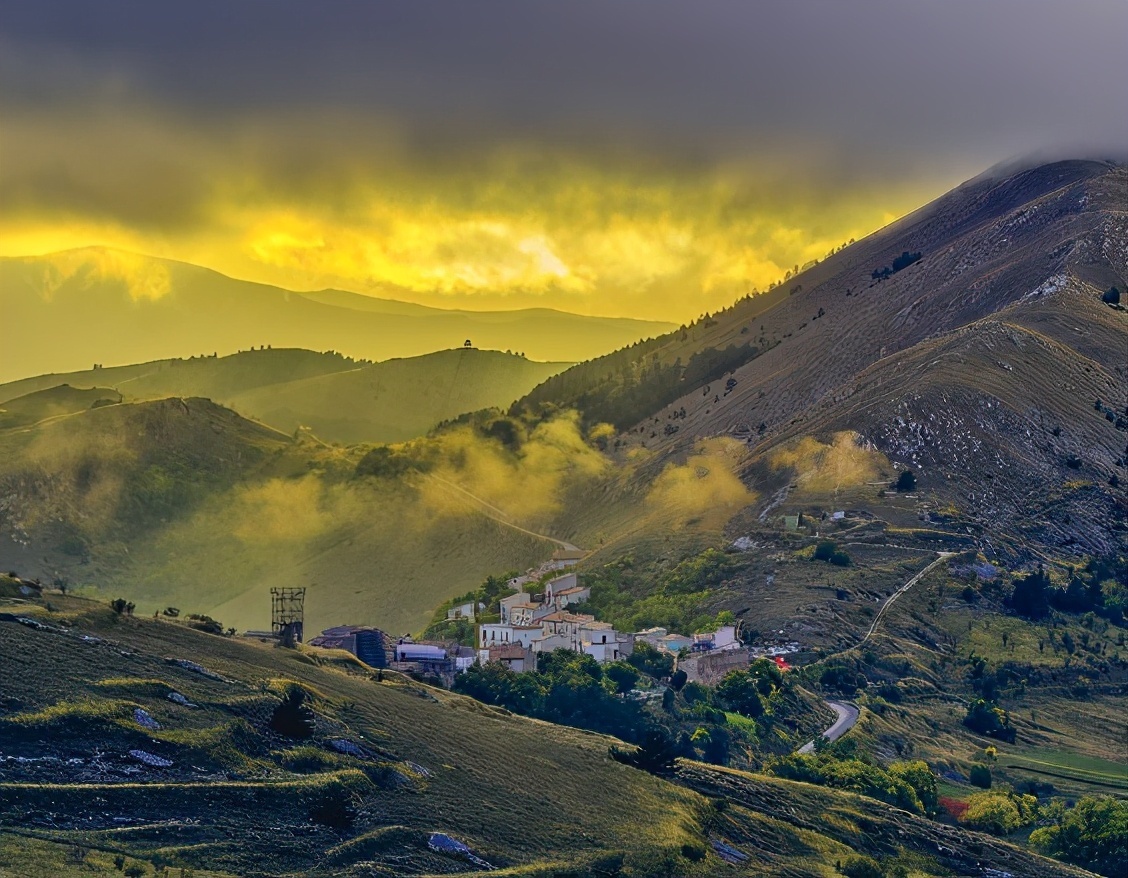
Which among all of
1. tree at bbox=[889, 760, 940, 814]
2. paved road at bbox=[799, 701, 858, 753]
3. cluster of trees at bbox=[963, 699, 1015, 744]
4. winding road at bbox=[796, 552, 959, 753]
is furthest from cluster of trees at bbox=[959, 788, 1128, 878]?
cluster of trees at bbox=[963, 699, 1015, 744]

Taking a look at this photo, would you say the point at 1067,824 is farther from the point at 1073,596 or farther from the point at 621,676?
the point at 1073,596

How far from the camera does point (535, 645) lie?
114062mm

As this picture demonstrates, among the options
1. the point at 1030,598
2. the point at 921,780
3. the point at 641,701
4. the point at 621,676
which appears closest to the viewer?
the point at 921,780

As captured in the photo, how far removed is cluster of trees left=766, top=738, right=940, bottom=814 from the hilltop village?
18.0m

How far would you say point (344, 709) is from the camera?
222 ft

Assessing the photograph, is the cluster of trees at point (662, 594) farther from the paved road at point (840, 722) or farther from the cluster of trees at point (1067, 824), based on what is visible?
the cluster of trees at point (1067, 824)

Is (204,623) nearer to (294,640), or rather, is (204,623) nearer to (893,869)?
(294,640)

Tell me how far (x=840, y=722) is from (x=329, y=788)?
52.8m

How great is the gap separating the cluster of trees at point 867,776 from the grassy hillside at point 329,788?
641 centimetres

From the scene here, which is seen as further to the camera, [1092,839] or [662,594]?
[662,594]

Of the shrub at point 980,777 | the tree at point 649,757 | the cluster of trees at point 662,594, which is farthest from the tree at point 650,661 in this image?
the tree at point 649,757

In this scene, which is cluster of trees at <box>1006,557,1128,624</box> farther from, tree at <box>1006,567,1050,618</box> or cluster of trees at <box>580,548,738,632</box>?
cluster of trees at <box>580,548,738,632</box>

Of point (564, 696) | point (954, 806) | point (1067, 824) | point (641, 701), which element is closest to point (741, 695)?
point (641, 701)

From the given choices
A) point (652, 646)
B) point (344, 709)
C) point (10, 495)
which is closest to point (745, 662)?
point (652, 646)
